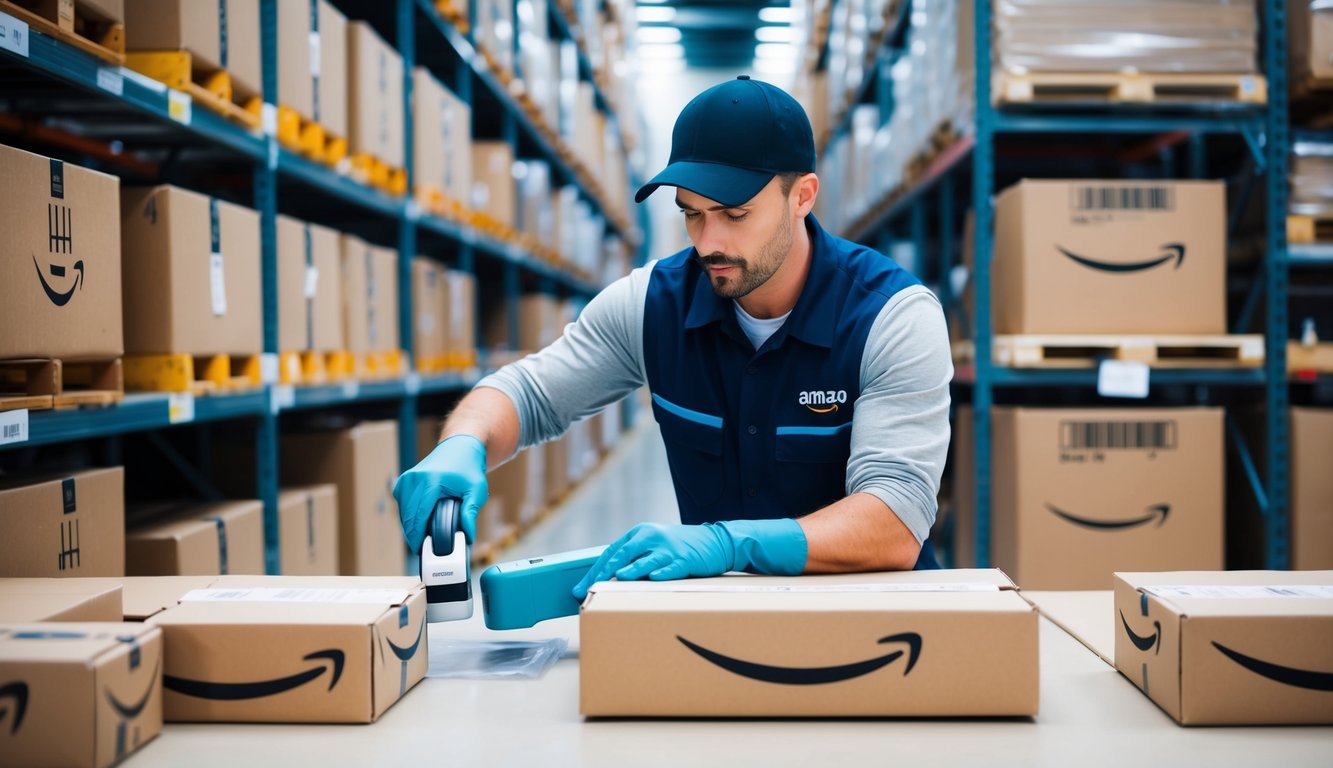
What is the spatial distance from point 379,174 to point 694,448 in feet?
8.11

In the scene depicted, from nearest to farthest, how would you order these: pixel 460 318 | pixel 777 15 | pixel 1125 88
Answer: pixel 1125 88
pixel 460 318
pixel 777 15

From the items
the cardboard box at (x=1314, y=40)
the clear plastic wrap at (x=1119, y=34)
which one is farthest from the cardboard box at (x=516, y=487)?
the cardboard box at (x=1314, y=40)

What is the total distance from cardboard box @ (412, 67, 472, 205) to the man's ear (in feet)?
9.42

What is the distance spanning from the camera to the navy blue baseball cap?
2098 millimetres

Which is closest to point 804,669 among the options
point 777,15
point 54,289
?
point 54,289

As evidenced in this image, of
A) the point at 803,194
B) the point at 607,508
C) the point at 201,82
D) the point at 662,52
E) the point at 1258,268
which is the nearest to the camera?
the point at 803,194

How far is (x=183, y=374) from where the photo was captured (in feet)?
8.99

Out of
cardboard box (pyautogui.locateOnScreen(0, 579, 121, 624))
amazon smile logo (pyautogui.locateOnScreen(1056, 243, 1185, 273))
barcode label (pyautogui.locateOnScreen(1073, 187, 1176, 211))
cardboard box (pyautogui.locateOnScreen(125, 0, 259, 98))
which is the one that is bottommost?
cardboard box (pyautogui.locateOnScreen(0, 579, 121, 624))

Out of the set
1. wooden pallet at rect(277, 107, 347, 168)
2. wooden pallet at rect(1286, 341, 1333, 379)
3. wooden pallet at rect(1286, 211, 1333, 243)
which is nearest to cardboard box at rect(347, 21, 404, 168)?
wooden pallet at rect(277, 107, 347, 168)

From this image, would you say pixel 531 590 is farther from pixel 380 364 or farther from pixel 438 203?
pixel 438 203

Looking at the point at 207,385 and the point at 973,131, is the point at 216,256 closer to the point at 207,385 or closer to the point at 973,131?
the point at 207,385

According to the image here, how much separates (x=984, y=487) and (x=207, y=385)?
9.06 ft

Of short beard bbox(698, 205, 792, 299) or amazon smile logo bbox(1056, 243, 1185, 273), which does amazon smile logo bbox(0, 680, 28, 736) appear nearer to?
short beard bbox(698, 205, 792, 299)

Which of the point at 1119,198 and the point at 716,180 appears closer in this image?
the point at 716,180
